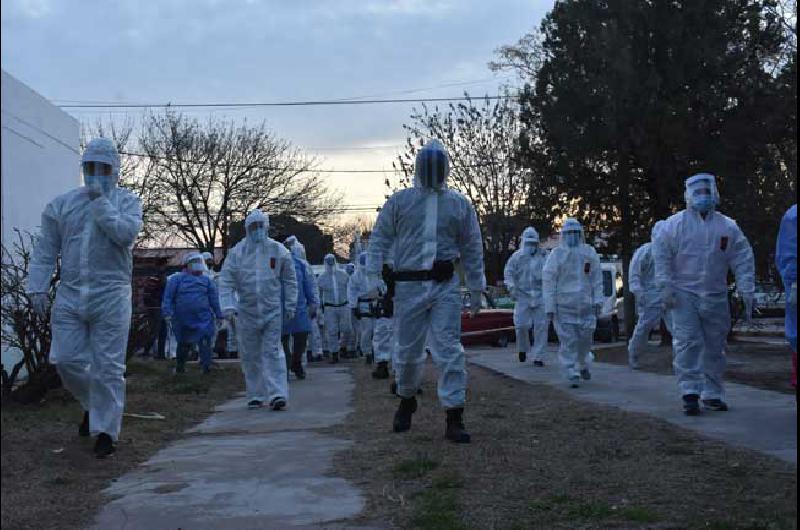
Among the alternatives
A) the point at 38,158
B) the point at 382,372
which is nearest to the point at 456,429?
the point at 382,372

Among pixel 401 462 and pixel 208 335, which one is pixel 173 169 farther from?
pixel 401 462

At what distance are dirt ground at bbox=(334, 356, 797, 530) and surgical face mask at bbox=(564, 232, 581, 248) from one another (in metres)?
4.95

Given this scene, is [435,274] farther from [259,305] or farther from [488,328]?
[488,328]

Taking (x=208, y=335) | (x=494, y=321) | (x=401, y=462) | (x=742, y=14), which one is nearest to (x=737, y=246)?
(x=401, y=462)

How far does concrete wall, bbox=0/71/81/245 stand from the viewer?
12.3m

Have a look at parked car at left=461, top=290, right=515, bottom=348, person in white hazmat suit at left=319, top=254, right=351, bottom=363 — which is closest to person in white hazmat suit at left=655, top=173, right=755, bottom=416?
person in white hazmat suit at left=319, top=254, right=351, bottom=363

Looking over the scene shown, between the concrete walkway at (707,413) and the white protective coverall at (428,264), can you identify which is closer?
the concrete walkway at (707,413)

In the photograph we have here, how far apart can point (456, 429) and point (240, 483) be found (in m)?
1.85

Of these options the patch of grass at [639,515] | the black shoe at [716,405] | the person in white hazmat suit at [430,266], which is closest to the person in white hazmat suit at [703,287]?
the black shoe at [716,405]

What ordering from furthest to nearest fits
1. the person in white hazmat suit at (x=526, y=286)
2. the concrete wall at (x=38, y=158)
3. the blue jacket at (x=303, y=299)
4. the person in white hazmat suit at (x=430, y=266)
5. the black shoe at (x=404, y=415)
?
the person in white hazmat suit at (x=526, y=286)
the blue jacket at (x=303, y=299)
the concrete wall at (x=38, y=158)
the black shoe at (x=404, y=415)
the person in white hazmat suit at (x=430, y=266)

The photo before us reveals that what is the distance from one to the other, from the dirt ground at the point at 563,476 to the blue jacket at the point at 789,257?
0.83 meters

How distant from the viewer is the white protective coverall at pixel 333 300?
21453 mm

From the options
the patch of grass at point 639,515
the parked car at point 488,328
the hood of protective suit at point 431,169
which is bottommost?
the parked car at point 488,328

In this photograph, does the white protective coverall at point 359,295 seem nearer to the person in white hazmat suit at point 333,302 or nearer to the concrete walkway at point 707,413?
the person in white hazmat suit at point 333,302
